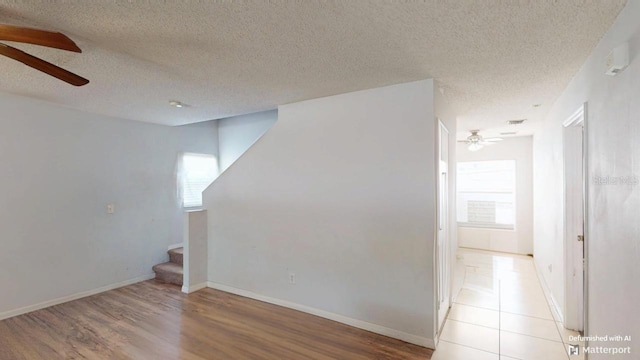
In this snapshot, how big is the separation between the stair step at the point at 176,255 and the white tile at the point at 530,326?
177 inches

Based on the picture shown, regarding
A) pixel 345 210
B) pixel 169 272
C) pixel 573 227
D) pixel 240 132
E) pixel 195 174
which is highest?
pixel 240 132

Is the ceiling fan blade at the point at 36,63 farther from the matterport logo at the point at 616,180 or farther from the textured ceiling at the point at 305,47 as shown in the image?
the matterport logo at the point at 616,180

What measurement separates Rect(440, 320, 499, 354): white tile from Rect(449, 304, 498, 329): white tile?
0.11 meters

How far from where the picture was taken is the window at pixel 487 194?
253 inches

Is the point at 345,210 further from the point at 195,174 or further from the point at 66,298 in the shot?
the point at 66,298

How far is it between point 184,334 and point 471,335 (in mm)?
2923

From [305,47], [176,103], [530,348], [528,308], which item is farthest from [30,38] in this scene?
[528,308]

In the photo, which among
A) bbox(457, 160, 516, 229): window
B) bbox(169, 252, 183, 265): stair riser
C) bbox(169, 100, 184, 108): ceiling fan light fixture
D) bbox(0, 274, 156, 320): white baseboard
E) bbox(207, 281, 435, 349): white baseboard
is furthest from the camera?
bbox(457, 160, 516, 229): window

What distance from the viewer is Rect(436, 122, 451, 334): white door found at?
2.94 m

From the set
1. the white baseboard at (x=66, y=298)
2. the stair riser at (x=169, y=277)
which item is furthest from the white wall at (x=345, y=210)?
the white baseboard at (x=66, y=298)

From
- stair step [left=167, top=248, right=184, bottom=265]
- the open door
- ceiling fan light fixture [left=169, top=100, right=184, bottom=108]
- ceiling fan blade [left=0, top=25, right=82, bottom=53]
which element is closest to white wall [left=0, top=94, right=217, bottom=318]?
stair step [left=167, top=248, right=184, bottom=265]

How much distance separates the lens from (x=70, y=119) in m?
3.85

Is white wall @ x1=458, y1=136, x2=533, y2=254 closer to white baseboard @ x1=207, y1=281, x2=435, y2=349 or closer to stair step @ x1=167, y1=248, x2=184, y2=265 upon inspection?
white baseboard @ x1=207, y1=281, x2=435, y2=349

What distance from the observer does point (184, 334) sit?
295cm
